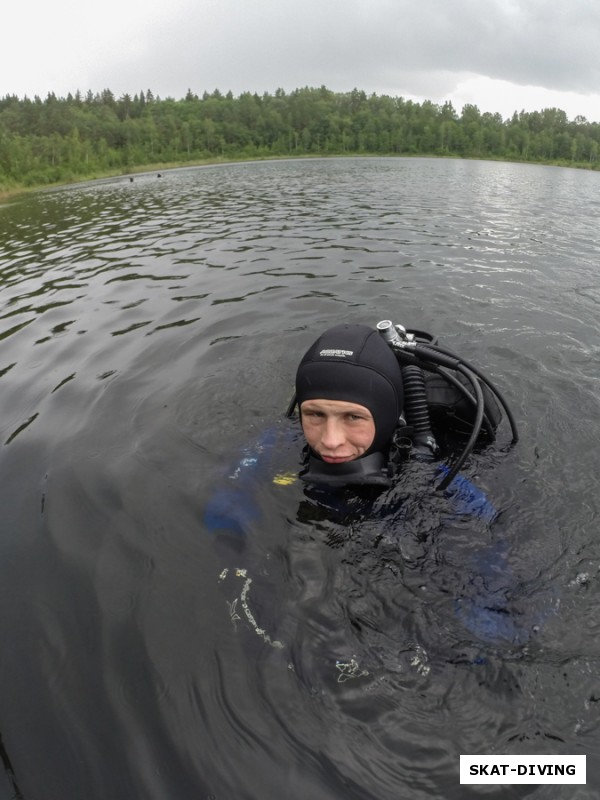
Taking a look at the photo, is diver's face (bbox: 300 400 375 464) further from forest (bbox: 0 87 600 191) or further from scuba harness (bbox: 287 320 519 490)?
forest (bbox: 0 87 600 191)

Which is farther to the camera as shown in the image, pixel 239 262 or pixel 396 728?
pixel 239 262

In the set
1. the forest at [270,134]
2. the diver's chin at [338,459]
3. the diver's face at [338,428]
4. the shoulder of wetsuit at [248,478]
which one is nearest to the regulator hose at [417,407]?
the diver's face at [338,428]

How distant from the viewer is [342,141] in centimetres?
11362

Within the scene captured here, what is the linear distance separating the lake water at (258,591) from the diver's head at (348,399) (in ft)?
1.99

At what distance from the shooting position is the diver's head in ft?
10.9

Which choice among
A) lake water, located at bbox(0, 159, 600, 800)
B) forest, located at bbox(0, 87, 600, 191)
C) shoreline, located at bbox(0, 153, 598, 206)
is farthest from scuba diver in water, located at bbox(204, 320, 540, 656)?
forest, located at bbox(0, 87, 600, 191)

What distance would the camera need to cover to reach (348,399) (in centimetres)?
330

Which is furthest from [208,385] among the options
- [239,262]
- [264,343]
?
[239,262]

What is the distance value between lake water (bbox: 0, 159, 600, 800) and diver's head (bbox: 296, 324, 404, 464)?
1.99 feet

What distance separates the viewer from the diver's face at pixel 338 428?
332 centimetres

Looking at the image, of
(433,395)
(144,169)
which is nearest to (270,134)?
(144,169)

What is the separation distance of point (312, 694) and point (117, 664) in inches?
43.0

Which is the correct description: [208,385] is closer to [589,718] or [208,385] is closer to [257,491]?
[257,491]

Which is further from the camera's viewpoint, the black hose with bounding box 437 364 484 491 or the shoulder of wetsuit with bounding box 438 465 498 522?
the shoulder of wetsuit with bounding box 438 465 498 522
